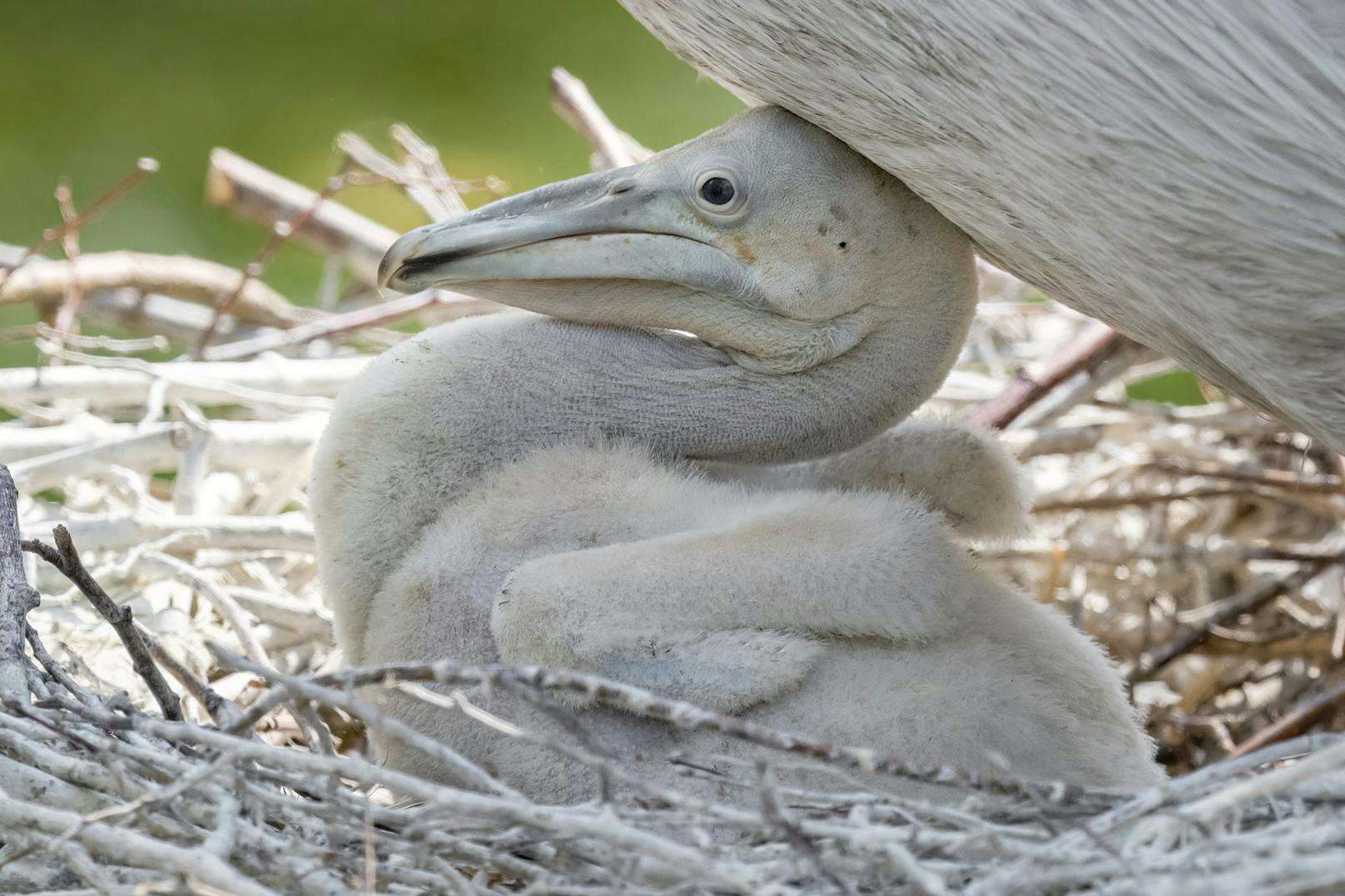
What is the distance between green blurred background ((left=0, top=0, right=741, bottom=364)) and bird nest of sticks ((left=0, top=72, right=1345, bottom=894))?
2.44 metres

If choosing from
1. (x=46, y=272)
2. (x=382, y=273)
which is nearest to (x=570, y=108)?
(x=46, y=272)

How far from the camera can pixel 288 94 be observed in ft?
22.2

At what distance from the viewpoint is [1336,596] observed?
9.20ft

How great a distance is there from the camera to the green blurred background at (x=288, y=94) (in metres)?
6.11

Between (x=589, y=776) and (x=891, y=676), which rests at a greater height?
(x=891, y=676)

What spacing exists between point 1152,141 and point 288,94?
5.85 metres

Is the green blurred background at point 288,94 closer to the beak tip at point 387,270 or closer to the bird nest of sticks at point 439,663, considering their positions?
the bird nest of sticks at point 439,663

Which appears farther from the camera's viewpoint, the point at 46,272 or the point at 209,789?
the point at 46,272

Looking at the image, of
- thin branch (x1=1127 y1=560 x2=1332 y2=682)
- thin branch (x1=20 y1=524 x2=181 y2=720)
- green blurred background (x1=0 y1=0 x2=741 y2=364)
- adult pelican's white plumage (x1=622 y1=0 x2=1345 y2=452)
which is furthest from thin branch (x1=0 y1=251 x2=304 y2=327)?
green blurred background (x1=0 y1=0 x2=741 y2=364)

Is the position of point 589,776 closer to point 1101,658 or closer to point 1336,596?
point 1101,658

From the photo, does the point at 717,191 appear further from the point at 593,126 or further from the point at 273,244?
the point at 273,244

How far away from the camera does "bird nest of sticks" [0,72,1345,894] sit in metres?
1.20

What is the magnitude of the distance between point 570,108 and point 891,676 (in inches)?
65.2

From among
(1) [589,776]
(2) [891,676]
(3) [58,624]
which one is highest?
(3) [58,624]
